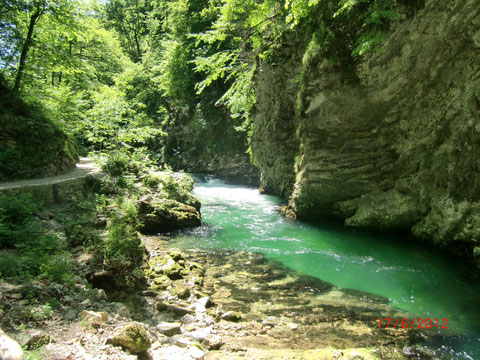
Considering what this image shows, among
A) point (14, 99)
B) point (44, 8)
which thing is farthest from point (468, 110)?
point (44, 8)

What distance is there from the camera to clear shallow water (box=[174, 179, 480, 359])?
5.46m

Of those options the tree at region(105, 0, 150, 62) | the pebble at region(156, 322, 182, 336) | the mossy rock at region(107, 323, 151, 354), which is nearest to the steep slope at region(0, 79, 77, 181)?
the pebble at region(156, 322, 182, 336)

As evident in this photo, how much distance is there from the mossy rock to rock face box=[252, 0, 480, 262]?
7.46m

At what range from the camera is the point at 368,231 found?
10102mm

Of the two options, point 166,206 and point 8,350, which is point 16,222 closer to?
point 8,350

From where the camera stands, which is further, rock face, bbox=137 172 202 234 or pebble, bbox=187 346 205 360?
rock face, bbox=137 172 202 234

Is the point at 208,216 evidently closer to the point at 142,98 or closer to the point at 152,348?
the point at 152,348

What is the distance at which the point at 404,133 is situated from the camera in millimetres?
9078

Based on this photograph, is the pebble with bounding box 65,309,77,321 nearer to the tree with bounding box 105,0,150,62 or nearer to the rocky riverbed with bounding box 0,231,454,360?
the rocky riverbed with bounding box 0,231,454,360

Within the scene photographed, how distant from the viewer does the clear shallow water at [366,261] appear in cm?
546

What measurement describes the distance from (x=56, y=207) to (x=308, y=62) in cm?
913
